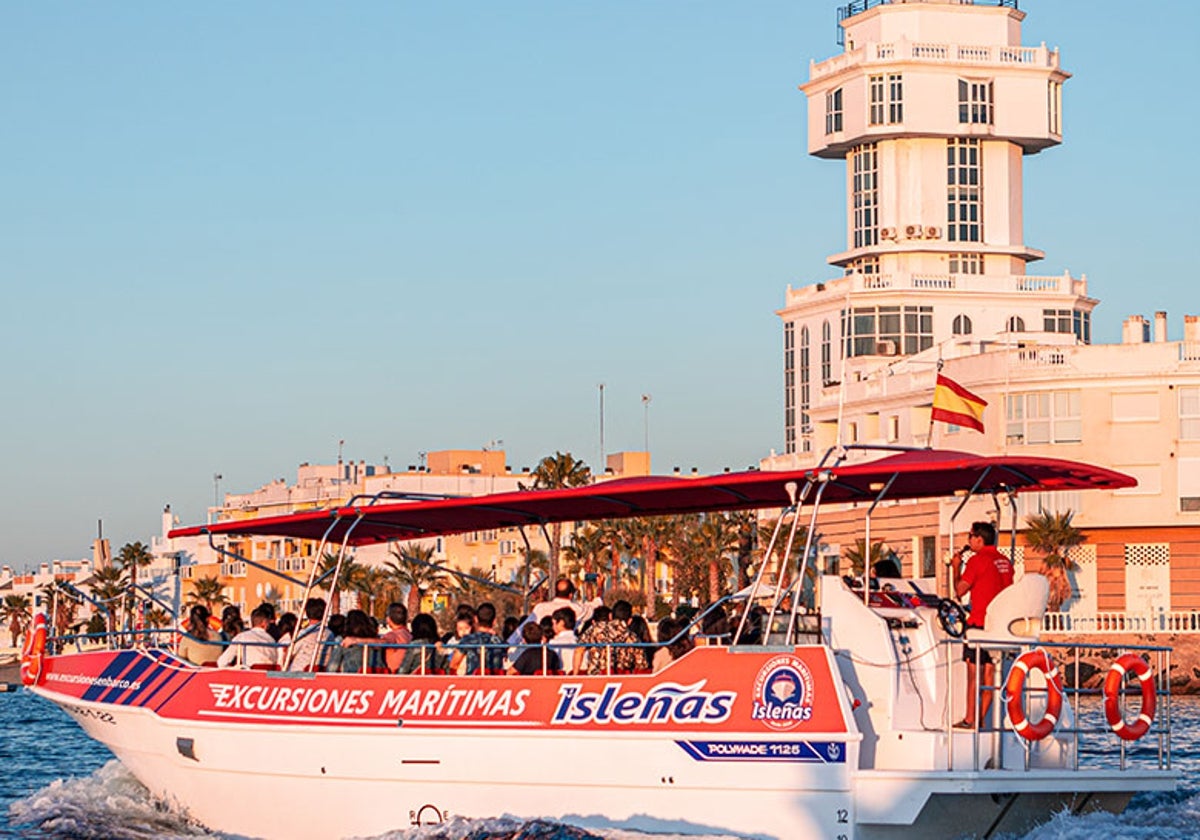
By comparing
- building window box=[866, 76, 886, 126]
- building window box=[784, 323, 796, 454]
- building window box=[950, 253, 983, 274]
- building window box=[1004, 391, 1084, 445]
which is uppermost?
building window box=[866, 76, 886, 126]

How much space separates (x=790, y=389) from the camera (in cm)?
9431

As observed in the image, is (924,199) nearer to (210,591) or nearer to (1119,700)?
(210,591)

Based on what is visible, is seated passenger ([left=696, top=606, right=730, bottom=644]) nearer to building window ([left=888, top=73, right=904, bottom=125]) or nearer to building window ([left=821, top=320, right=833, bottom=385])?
building window ([left=821, top=320, right=833, bottom=385])

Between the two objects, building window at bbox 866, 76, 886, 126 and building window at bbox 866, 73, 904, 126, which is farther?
building window at bbox 866, 76, 886, 126

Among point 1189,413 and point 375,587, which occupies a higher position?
point 1189,413

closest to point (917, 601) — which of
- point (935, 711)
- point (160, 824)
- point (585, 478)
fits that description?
point (935, 711)

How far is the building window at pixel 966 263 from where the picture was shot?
306 feet

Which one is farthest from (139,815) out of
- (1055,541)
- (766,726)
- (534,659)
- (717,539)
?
(717,539)

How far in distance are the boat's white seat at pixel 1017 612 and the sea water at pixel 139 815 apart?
1630 millimetres

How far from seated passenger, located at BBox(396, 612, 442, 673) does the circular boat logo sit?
355 centimetres

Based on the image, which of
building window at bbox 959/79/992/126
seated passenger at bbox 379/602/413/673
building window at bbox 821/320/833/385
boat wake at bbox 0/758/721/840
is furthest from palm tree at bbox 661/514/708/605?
seated passenger at bbox 379/602/413/673

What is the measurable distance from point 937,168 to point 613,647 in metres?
77.3

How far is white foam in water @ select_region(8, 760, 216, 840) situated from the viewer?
22.0 meters

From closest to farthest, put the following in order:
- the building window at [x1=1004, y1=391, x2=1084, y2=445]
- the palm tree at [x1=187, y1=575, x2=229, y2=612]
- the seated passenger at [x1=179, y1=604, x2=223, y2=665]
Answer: the seated passenger at [x1=179, y1=604, x2=223, y2=665] < the building window at [x1=1004, y1=391, x2=1084, y2=445] < the palm tree at [x1=187, y1=575, x2=229, y2=612]
